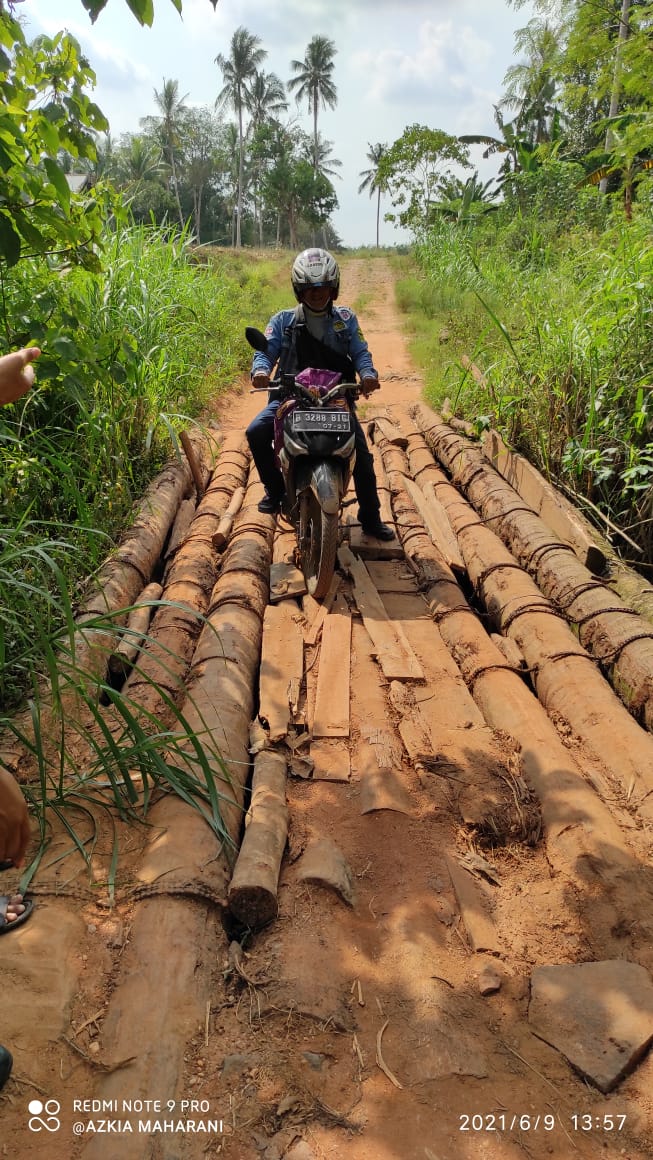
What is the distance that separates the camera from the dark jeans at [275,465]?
15.1ft

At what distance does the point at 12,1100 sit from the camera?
5.49 feet

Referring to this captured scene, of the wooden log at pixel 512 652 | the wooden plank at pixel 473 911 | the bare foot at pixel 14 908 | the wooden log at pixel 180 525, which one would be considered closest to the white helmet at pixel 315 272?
the wooden log at pixel 180 525

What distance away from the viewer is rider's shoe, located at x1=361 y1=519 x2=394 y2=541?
16.1 ft

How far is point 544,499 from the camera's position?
4.96 meters

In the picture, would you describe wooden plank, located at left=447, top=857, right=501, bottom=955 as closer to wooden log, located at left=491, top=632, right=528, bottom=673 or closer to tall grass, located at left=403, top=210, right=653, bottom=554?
wooden log, located at left=491, top=632, right=528, bottom=673

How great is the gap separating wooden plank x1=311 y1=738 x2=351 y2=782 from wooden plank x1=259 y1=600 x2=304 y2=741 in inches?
6.8

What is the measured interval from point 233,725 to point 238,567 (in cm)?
154

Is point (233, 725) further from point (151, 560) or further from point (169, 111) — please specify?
point (169, 111)

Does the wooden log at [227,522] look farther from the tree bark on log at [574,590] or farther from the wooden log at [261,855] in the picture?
the wooden log at [261,855]

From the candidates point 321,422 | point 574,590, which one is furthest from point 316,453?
point 574,590

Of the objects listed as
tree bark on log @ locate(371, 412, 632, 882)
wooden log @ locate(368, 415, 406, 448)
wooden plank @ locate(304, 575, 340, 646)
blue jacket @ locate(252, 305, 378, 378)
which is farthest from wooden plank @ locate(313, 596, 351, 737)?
wooden log @ locate(368, 415, 406, 448)

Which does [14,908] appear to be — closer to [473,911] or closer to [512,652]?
[473,911]

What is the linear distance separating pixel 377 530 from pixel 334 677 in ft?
5.75

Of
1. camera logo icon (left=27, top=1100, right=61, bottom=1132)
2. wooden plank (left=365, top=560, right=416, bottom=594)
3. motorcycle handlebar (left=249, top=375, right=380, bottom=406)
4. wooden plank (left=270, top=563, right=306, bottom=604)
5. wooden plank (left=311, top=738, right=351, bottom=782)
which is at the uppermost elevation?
motorcycle handlebar (left=249, top=375, right=380, bottom=406)
